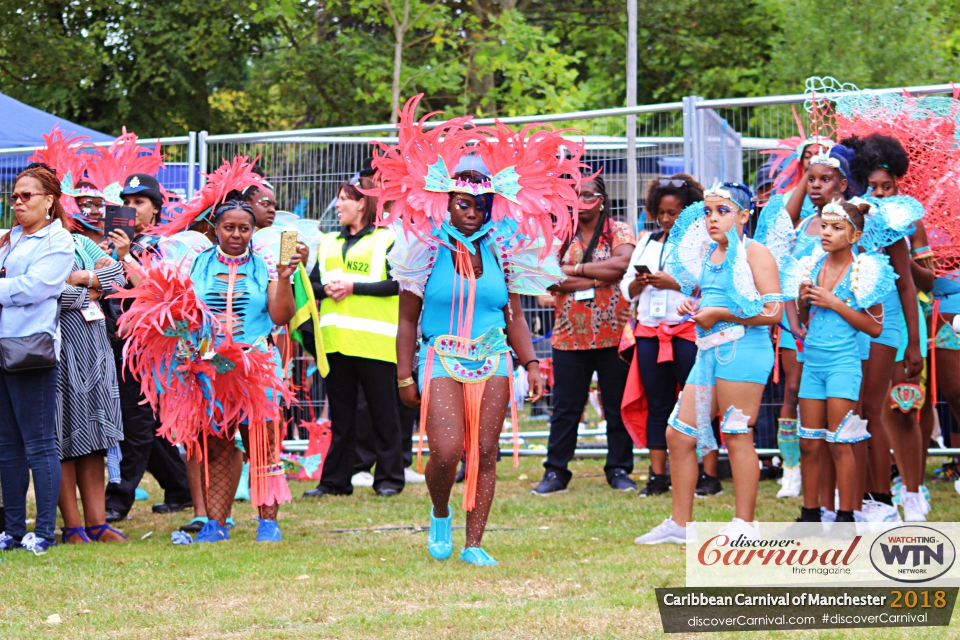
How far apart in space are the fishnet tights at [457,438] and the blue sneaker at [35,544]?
2.25 metres

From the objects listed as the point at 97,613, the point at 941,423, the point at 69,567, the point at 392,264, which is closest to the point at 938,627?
the point at 392,264

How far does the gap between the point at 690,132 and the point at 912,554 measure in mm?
4507

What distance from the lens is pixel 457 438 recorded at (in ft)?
19.1

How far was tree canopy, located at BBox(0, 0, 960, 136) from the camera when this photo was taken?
17500 mm

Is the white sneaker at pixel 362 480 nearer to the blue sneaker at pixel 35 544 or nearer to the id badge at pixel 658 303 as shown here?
the id badge at pixel 658 303

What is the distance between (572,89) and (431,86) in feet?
9.00

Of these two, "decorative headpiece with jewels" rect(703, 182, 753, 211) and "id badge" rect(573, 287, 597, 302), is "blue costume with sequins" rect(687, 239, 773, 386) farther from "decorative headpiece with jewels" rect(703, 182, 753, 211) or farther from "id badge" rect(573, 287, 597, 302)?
"id badge" rect(573, 287, 597, 302)

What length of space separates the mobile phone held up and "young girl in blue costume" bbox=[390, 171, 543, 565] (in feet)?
6.70

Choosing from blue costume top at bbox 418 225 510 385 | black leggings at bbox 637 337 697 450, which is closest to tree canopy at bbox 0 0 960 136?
black leggings at bbox 637 337 697 450

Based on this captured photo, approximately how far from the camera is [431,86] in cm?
1650

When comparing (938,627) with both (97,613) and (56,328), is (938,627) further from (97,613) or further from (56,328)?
(56,328)

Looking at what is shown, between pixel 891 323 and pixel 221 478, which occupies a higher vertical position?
pixel 891 323

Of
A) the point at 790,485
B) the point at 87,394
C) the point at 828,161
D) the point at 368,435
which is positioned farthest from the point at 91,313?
the point at 790,485

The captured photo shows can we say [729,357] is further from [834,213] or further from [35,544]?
[35,544]
